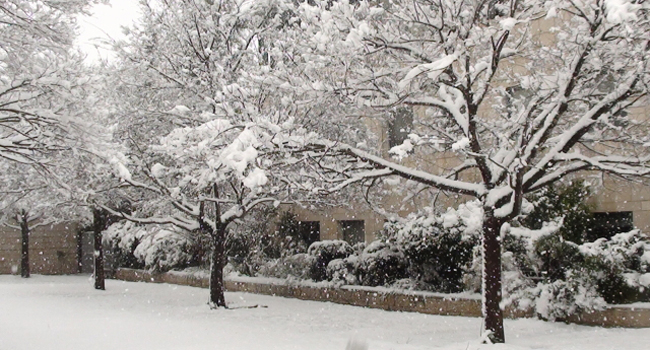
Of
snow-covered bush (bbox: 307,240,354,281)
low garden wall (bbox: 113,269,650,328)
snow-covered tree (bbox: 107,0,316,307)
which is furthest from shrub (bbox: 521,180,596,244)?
snow-covered tree (bbox: 107,0,316,307)

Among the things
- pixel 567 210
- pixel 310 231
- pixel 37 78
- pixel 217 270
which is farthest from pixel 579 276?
pixel 310 231

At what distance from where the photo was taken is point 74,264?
2694 centimetres

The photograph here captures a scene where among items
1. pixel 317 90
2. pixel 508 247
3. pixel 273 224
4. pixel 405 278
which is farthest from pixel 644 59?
pixel 273 224

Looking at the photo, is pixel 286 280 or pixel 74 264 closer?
pixel 286 280

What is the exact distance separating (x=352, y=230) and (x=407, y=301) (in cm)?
570

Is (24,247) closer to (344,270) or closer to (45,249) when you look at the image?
(45,249)

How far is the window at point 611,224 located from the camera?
40.6 ft

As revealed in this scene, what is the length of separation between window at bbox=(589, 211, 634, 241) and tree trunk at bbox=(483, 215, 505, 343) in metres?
4.92

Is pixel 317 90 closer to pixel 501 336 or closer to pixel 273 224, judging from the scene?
pixel 501 336

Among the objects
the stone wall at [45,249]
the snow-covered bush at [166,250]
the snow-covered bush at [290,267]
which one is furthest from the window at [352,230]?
the stone wall at [45,249]

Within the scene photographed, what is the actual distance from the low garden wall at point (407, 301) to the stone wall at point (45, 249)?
37.8 ft

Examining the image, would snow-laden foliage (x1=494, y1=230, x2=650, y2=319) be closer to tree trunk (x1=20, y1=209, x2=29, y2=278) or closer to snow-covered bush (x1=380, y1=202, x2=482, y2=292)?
snow-covered bush (x1=380, y1=202, x2=482, y2=292)

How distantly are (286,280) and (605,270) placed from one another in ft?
26.1

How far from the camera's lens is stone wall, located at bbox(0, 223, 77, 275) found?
25.4 meters
